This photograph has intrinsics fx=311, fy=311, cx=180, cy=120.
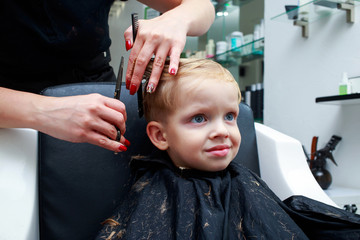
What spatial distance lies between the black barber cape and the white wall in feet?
3.53

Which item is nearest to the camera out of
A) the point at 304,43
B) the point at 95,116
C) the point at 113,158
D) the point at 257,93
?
the point at 95,116

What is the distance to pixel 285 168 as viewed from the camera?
3.26 feet

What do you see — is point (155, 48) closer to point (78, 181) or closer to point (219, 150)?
point (219, 150)

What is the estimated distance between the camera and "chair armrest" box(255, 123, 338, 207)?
0.95m

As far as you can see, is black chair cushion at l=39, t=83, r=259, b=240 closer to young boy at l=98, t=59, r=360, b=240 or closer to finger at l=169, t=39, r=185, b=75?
young boy at l=98, t=59, r=360, b=240

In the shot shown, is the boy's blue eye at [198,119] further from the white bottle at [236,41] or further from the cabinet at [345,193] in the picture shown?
the white bottle at [236,41]

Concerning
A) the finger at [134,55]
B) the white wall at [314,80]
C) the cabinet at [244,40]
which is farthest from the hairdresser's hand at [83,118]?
the cabinet at [244,40]

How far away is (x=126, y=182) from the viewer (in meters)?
0.92

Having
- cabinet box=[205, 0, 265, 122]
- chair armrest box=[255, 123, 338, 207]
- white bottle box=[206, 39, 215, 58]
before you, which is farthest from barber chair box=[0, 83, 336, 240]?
white bottle box=[206, 39, 215, 58]

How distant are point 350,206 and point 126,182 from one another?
130 centimetres

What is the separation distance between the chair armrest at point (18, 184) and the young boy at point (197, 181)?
0.60 feet

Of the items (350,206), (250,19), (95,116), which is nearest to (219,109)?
(95,116)

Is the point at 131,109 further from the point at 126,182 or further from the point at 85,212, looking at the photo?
the point at 85,212

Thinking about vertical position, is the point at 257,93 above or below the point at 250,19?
below
